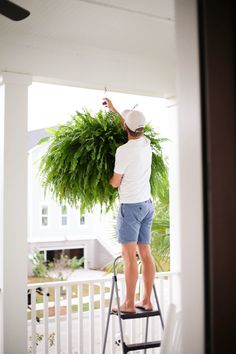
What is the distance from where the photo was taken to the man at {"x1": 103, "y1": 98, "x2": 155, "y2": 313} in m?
2.90

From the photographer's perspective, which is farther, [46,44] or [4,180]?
[46,44]

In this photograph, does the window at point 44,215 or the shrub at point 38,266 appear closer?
the shrub at point 38,266

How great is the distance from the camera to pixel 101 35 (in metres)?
3.24

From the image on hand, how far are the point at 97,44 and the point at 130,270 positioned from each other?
5.97 ft

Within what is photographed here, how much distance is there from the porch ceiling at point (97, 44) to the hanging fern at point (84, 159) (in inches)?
18.8

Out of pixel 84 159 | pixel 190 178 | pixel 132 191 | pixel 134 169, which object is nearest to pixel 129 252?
pixel 132 191

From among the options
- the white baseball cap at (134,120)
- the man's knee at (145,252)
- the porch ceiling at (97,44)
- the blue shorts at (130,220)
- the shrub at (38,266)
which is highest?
the porch ceiling at (97,44)

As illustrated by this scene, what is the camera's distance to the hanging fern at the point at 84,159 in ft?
9.73

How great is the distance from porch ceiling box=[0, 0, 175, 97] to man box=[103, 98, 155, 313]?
2.18ft

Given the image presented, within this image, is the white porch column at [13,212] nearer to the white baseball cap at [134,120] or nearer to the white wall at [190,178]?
the white baseball cap at [134,120]

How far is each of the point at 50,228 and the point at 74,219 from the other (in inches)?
48.5

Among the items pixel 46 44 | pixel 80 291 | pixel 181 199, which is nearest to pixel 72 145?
pixel 46 44

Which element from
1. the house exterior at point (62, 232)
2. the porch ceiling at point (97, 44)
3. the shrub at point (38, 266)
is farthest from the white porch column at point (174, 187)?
the shrub at point (38, 266)

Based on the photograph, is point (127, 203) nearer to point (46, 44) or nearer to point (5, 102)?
point (5, 102)
